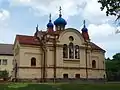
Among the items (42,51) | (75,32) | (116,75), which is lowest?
(116,75)

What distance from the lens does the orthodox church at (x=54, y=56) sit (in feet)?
158

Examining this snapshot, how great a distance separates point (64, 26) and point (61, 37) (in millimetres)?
5290

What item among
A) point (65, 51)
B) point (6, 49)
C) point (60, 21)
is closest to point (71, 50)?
point (65, 51)

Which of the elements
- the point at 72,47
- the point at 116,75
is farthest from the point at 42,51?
the point at 116,75

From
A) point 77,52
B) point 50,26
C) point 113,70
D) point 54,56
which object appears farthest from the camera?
point 113,70

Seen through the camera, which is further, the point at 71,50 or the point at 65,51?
the point at 71,50

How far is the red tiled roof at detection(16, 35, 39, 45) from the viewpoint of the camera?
4888 cm

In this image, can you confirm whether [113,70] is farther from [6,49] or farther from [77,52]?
[6,49]

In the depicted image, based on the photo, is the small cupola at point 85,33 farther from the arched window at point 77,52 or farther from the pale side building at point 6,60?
the pale side building at point 6,60

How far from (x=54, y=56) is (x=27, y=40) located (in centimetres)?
555

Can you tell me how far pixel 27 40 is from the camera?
50000 millimetres

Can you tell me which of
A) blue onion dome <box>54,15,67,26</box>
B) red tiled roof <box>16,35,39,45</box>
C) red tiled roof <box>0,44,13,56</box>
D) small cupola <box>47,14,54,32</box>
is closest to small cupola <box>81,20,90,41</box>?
blue onion dome <box>54,15,67,26</box>

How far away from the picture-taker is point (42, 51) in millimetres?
50062

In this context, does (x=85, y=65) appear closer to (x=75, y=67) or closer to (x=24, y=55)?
(x=75, y=67)
